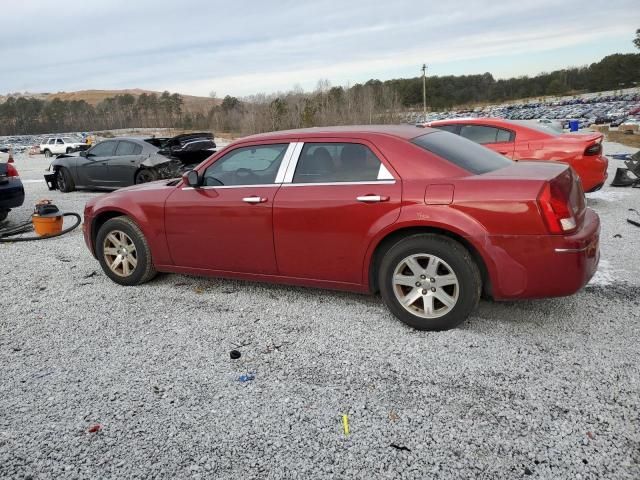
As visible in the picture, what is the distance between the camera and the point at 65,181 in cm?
1343

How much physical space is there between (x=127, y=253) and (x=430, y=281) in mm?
3201

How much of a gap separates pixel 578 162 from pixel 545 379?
580 centimetres

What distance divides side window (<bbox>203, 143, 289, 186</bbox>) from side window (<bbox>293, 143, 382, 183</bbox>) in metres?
0.26

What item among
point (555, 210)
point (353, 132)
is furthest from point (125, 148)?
point (555, 210)

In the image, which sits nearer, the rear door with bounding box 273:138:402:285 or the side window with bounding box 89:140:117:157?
the rear door with bounding box 273:138:402:285

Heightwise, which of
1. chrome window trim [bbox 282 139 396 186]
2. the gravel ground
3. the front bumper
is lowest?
the gravel ground

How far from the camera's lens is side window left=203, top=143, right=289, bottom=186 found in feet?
14.8

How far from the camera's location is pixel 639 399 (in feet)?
9.52

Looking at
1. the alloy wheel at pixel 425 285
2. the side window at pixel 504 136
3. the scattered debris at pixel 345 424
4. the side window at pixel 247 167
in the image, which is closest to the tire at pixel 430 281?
the alloy wheel at pixel 425 285

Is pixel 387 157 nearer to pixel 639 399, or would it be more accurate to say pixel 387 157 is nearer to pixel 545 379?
pixel 545 379

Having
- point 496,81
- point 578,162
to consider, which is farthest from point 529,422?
point 496,81

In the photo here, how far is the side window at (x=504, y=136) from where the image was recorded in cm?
834

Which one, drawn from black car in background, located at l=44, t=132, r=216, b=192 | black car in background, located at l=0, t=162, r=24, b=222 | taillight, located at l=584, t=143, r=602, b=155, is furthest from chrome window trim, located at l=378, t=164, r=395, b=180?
black car in background, located at l=44, t=132, r=216, b=192

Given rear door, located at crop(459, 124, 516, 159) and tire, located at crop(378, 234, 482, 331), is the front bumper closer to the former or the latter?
tire, located at crop(378, 234, 482, 331)
